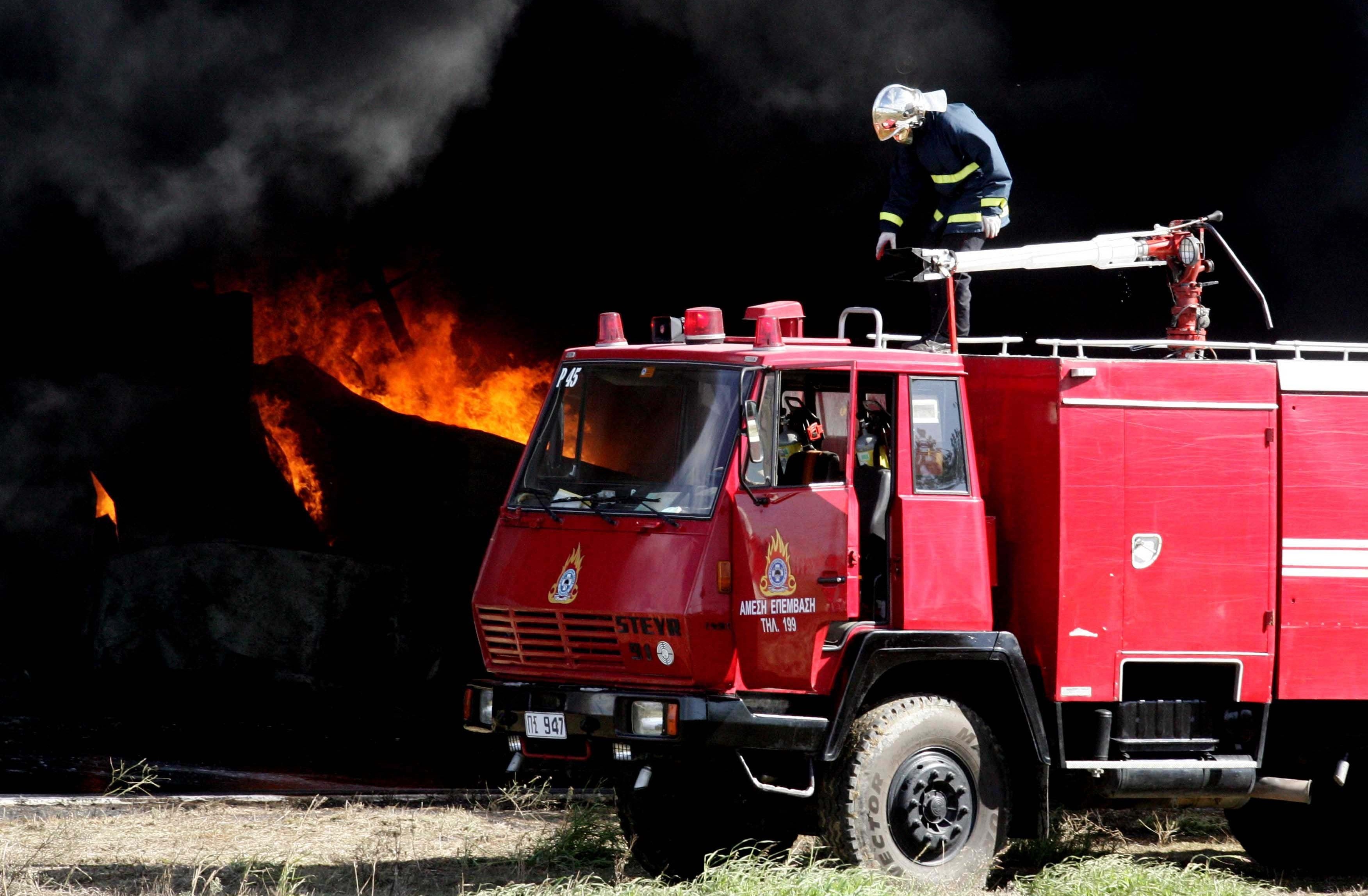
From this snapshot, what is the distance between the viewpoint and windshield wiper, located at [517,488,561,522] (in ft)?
25.2

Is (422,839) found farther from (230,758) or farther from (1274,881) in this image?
(230,758)

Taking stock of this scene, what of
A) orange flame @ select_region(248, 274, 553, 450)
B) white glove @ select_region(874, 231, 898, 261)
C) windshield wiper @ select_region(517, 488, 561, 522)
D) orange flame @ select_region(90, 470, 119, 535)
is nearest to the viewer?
windshield wiper @ select_region(517, 488, 561, 522)

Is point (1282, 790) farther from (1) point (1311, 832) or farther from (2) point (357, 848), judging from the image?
(2) point (357, 848)

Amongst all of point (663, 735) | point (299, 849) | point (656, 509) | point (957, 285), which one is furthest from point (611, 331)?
point (299, 849)

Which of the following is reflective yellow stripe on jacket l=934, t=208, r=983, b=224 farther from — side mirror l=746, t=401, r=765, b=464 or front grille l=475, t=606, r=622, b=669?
front grille l=475, t=606, r=622, b=669

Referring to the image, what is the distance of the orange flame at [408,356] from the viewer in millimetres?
26469

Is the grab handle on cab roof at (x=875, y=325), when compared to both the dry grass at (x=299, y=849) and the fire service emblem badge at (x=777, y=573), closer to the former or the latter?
the fire service emblem badge at (x=777, y=573)

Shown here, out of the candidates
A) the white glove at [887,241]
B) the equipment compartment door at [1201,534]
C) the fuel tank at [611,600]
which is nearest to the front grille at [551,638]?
the fuel tank at [611,600]

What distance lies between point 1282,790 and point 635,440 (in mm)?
3957

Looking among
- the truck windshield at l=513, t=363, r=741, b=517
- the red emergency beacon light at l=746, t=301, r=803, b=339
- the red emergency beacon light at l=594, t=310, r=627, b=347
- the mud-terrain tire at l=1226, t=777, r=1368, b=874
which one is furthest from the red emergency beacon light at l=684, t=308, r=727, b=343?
the mud-terrain tire at l=1226, t=777, r=1368, b=874

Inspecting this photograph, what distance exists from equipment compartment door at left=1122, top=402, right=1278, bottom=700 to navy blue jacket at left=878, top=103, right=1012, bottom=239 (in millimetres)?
1487

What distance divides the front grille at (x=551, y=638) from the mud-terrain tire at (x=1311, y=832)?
4.46m

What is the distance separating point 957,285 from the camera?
8.92 m

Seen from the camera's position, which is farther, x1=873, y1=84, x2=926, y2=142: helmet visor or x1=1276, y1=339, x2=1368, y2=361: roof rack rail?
x1=873, y1=84, x2=926, y2=142: helmet visor
